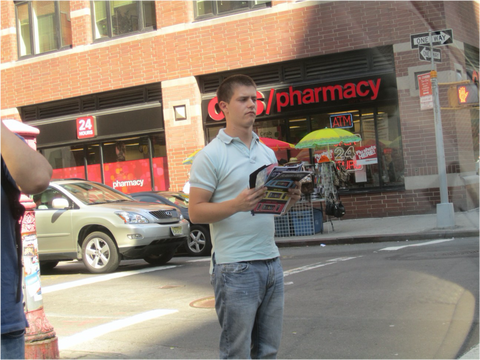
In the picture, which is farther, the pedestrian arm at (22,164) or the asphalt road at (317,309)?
the asphalt road at (317,309)

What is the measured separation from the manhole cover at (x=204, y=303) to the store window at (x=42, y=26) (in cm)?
1663

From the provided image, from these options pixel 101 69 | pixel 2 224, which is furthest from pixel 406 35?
pixel 2 224

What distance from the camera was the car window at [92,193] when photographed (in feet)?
37.4

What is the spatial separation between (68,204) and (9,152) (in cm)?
908

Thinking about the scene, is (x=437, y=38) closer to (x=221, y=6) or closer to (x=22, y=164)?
(x=221, y=6)

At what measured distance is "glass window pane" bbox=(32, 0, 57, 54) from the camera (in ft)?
73.4

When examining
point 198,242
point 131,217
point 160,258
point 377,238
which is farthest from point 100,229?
point 377,238

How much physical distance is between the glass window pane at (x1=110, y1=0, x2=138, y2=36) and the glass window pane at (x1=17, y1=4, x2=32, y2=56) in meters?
3.98

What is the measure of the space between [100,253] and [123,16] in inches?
479

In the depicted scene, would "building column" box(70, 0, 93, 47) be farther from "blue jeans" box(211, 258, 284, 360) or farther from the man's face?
"blue jeans" box(211, 258, 284, 360)

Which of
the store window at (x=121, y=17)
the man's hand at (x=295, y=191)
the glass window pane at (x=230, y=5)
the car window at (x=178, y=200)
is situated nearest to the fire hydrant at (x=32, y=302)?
the man's hand at (x=295, y=191)

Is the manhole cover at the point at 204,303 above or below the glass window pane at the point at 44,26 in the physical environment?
below

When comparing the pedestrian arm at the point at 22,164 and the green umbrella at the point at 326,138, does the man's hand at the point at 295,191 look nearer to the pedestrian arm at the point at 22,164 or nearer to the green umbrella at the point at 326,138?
the pedestrian arm at the point at 22,164

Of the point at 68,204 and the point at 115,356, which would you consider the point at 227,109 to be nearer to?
the point at 115,356
